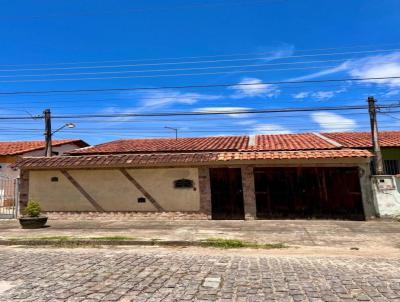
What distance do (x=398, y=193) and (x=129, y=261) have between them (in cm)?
1097

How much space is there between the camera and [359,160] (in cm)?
1325

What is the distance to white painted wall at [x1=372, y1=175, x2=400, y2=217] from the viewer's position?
1305cm

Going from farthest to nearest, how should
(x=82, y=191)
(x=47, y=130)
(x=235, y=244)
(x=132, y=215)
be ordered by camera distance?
(x=47, y=130) < (x=82, y=191) < (x=132, y=215) < (x=235, y=244)

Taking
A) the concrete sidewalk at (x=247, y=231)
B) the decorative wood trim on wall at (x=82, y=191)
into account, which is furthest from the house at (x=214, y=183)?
the concrete sidewalk at (x=247, y=231)

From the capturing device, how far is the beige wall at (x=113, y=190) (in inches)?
559

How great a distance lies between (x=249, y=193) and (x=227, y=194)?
90 cm

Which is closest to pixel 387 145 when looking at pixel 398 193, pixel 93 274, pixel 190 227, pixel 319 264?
pixel 398 193

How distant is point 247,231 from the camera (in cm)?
1086

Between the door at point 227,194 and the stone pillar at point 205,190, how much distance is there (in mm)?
177

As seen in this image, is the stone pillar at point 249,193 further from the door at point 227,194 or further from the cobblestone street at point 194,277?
the cobblestone street at point 194,277

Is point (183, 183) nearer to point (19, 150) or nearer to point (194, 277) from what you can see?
point (194, 277)

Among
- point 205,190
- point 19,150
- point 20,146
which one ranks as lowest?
point 205,190

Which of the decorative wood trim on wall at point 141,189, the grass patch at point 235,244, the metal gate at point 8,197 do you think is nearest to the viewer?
the grass patch at point 235,244

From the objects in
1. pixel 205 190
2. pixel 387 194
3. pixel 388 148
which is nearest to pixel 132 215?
pixel 205 190
